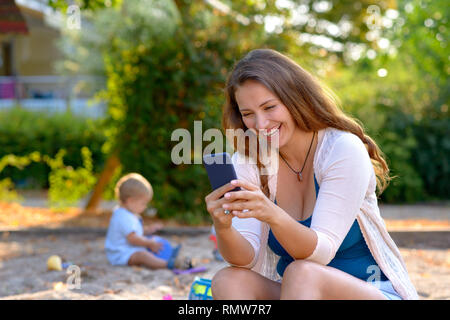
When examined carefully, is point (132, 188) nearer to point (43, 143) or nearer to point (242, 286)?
point (242, 286)

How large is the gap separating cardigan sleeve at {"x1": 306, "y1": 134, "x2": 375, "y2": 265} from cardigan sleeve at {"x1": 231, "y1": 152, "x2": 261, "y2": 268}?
33cm

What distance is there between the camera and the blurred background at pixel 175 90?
665cm

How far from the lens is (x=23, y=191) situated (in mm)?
11336

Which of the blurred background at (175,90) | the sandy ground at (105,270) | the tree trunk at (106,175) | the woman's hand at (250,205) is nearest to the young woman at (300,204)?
the woman's hand at (250,205)

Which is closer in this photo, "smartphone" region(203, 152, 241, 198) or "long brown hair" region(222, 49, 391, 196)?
"smartphone" region(203, 152, 241, 198)

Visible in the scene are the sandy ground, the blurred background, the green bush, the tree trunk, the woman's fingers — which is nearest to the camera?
the woman's fingers

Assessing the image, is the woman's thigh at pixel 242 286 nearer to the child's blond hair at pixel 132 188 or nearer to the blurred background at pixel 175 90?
the blurred background at pixel 175 90

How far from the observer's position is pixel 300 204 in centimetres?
229

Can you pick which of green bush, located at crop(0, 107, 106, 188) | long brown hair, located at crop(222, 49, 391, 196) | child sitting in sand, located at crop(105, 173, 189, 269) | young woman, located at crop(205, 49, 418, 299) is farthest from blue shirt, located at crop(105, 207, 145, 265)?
green bush, located at crop(0, 107, 106, 188)

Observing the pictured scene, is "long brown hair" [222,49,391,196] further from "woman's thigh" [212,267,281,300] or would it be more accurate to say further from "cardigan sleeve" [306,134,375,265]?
"woman's thigh" [212,267,281,300]

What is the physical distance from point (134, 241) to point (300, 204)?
99.3 inches

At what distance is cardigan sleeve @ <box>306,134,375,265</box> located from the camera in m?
1.97

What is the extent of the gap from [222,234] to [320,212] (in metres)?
0.38
